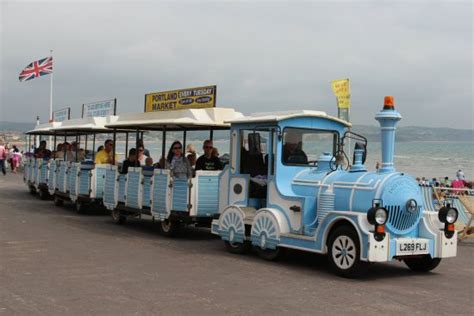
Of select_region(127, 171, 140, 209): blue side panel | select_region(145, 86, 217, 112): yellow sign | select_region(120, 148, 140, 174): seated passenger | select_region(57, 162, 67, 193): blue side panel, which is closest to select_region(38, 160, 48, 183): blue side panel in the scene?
select_region(57, 162, 67, 193): blue side panel

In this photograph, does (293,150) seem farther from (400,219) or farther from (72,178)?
(72,178)

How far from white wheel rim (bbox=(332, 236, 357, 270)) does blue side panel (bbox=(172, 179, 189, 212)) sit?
13.0 feet

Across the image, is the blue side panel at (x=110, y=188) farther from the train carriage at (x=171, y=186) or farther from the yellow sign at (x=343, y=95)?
the yellow sign at (x=343, y=95)

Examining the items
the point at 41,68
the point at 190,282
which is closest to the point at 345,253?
the point at 190,282

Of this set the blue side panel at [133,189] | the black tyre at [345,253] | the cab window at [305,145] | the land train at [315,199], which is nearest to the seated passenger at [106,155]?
the blue side panel at [133,189]

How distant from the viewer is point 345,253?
27.3 ft

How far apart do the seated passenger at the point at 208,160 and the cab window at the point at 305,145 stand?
9.43ft

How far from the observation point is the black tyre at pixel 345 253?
8188 mm

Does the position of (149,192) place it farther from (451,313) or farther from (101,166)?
(451,313)

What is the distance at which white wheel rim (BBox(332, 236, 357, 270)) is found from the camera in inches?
324

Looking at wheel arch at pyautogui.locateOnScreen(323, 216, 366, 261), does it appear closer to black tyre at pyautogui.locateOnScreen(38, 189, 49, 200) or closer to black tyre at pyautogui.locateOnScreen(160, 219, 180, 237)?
black tyre at pyautogui.locateOnScreen(160, 219, 180, 237)

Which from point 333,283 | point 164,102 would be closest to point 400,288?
point 333,283

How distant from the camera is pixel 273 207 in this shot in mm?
9672

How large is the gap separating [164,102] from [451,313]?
347 inches
